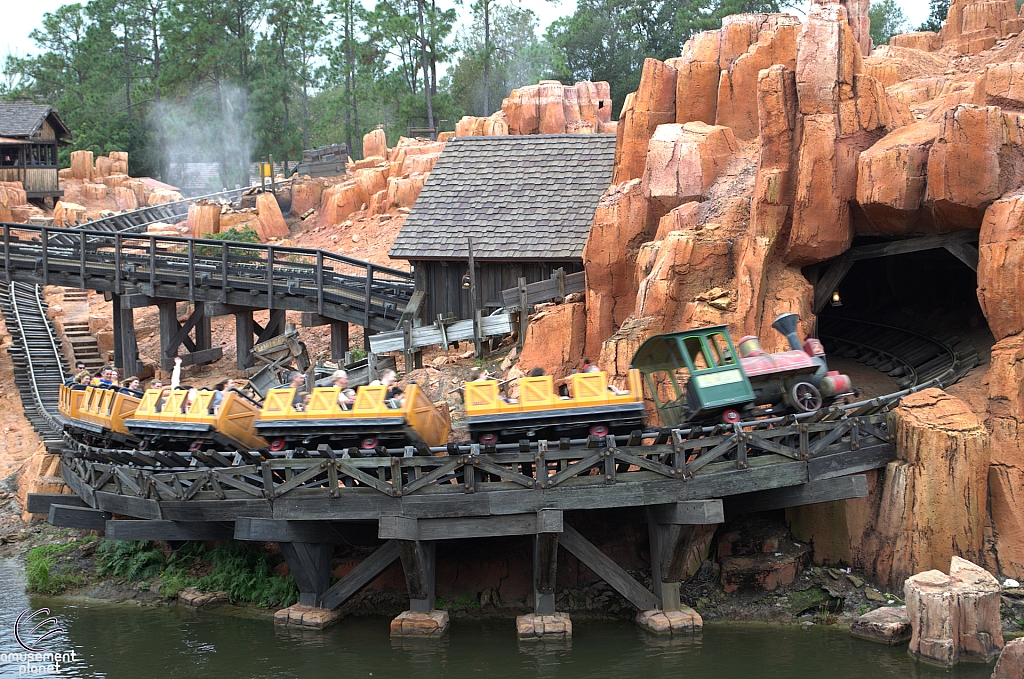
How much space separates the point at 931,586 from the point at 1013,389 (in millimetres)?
3727

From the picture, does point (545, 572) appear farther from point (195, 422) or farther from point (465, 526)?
point (195, 422)

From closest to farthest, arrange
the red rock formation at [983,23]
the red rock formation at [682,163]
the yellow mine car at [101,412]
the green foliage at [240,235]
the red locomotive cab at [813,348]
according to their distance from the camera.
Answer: the red locomotive cab at [813,348] → the yellow mine car at [101,412] → the red rock formation at [682,163] → the red rock formation at [983,23] → the green foliage at [240,235]

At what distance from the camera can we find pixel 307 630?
634 inches

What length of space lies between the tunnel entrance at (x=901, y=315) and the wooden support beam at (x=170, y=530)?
11142mm

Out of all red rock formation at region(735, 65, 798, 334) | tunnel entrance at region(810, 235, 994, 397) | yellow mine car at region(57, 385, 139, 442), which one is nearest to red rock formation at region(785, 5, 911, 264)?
red rock formation at region(735, 65, 798, 334)

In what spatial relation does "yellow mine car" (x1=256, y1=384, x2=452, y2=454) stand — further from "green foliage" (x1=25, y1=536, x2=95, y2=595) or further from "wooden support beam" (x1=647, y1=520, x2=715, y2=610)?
"green foliage" (x1=25, y1=536, x2=95, y2=595)

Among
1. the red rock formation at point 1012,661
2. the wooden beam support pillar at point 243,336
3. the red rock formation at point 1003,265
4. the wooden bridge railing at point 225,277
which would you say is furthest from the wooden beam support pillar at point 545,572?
the wooden beam support pillar at point 243,336

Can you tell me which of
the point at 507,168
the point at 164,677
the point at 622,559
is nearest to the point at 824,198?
the point at 622,559

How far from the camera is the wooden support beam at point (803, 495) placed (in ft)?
51.4

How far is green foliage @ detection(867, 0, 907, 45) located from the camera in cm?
5344

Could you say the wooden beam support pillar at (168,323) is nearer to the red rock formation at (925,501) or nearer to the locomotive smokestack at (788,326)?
the locomotive smokestack at (788,326)

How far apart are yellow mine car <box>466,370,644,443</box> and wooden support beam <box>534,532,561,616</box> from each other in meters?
1.57

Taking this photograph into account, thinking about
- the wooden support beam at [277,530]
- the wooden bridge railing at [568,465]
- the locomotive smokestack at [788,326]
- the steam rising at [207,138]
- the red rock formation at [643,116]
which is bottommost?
the wooden support beam at [277,530]

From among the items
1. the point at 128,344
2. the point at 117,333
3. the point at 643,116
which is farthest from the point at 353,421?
the point at 117,333
